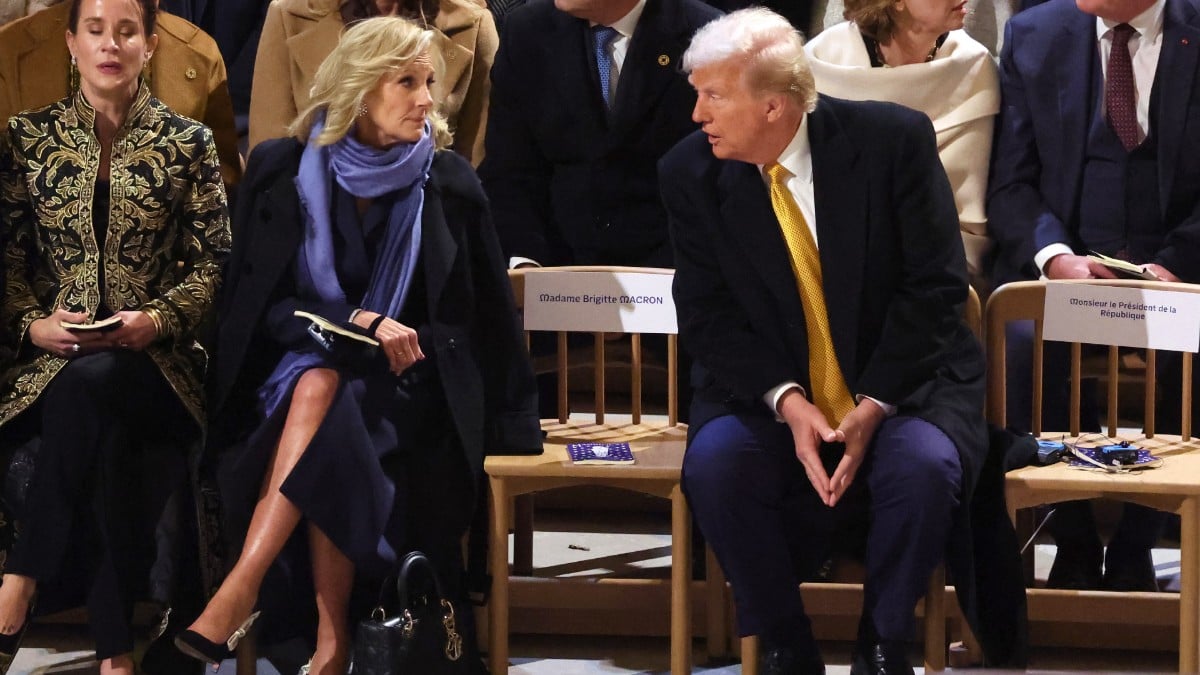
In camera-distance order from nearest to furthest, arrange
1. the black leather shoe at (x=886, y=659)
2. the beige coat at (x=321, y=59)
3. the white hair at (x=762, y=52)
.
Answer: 1. the black leather shoe at (x=886, y=659)
2. the white hair at (x=762, y=52)
3. the beige coat at (x=321, y=59)

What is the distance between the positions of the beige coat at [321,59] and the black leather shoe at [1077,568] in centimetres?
175

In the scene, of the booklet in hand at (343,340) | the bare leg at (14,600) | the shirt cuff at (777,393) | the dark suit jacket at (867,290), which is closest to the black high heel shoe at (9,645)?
the bare leg at (14,600)

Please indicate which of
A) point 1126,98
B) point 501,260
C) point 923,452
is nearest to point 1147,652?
point 923,452

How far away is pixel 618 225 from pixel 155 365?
3.92 feet

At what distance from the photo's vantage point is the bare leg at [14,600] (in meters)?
3.57

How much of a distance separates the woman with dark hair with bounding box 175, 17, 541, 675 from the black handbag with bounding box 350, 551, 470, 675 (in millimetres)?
221

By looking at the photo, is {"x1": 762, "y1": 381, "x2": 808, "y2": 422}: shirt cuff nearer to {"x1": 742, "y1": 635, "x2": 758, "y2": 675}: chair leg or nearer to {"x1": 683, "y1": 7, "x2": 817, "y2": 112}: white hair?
{"x1": 742, "y1": 635, "x2": 758, "y2": 675}: chair leg

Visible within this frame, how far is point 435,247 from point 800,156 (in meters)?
0.81

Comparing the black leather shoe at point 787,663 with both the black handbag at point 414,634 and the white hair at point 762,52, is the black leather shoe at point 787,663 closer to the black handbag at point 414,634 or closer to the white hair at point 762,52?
the black handbag at point 414,634

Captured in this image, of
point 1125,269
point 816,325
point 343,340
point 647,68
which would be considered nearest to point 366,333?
point 343,340

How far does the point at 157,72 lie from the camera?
440cm

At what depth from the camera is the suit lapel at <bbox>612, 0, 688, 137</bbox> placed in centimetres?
435

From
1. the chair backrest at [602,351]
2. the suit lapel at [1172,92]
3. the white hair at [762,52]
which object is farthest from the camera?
the suit lapel at [1172,92]

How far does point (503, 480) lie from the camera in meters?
3.64
